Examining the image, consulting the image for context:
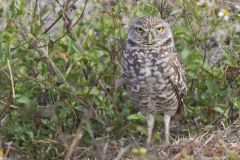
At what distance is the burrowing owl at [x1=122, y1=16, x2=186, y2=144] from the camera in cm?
573

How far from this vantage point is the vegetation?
5723 millimetres

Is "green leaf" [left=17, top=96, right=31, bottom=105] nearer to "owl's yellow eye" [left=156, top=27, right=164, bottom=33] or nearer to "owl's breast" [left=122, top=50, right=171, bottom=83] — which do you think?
"owl's breast" [left=122, top=50, right=171, bottom=83]

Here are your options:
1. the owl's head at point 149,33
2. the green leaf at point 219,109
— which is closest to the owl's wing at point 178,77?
the owl's head at point 149,33

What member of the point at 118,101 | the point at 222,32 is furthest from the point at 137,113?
the point at 222,32

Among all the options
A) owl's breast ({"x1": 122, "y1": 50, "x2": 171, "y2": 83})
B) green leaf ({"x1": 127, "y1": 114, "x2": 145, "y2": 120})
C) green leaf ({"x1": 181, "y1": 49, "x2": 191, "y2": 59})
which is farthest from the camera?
green leaf ({"x1": 181, "y1": 49, "x2": 191, "y2": 59})

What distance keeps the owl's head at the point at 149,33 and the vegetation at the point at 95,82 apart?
153 millimetres

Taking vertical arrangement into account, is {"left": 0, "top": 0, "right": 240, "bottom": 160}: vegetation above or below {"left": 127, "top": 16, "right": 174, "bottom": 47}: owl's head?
below

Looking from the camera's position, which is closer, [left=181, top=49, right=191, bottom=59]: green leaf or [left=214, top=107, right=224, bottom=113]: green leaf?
[left=214, top=107, right=224, bottom=113]: green leaf

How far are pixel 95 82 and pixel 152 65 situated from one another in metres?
0.49

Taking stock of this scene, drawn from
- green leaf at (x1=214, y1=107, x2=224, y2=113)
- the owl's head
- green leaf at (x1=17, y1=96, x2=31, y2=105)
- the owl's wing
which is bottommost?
green leaf at (x1=214, y1=107, x2=224, y2=113)

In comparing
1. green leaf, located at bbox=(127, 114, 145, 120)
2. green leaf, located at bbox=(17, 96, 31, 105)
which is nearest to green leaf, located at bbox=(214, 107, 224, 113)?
green leaf, located at bbox=(127, 114, 145, 120)

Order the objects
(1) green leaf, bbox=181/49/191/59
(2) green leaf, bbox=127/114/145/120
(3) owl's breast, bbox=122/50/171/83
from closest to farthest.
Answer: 1. (3) owl's breast, bbox=122/50/171/83
2. (2) green leaf, bbox=127/114/145/120
3. (1) green leaf, bbox=181/49/191/59

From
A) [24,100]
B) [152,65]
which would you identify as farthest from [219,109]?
[24,100]

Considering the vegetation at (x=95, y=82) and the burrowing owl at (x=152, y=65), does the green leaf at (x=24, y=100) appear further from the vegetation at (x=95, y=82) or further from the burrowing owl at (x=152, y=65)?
the burrowing owl at (x=152, y=65)
